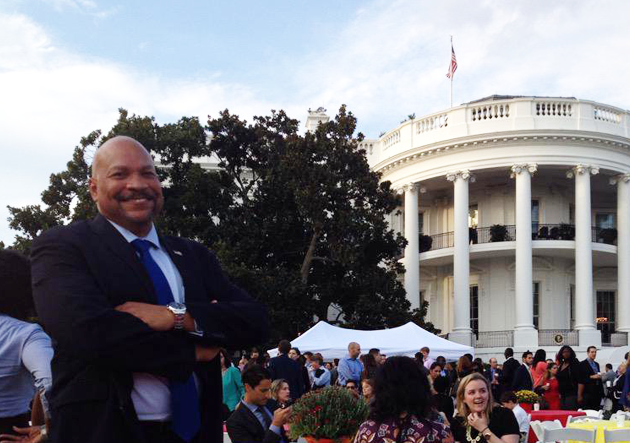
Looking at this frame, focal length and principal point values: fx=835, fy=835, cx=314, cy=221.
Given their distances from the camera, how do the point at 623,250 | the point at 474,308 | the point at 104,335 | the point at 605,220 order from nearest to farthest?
the point at 104,335, the point at 623,250, the point at 474,308, the point at 605,220

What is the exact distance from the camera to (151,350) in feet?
8.02

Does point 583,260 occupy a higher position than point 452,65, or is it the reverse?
point 452,65

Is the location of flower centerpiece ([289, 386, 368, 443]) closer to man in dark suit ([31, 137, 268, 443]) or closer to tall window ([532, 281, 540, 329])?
man in dark suit ([31, 137, 268, 443])

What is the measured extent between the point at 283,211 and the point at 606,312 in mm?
16255

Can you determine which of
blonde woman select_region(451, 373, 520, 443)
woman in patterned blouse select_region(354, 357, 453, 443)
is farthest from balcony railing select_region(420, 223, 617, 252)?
woman in patterned blouse select_region(354, 357, 453, 443)

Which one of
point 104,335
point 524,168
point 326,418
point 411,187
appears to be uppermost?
point 524,168

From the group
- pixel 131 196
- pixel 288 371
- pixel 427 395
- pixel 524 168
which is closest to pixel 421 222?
pixel 524 168

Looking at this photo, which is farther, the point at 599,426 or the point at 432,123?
the point at 432,123


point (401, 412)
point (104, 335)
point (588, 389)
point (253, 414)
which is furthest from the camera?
point (588, 389)

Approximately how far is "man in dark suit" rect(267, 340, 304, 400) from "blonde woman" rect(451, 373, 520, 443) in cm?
797

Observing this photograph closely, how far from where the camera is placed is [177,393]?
2533 mm

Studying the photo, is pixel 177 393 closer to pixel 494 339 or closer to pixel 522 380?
pixel 522 380

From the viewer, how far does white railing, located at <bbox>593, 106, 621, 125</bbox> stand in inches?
1345

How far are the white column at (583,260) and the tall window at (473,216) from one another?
516 cm
